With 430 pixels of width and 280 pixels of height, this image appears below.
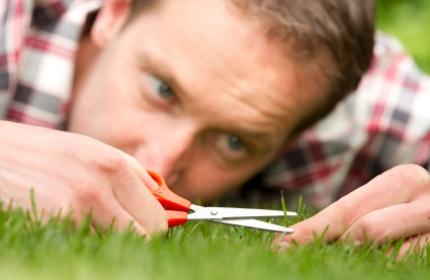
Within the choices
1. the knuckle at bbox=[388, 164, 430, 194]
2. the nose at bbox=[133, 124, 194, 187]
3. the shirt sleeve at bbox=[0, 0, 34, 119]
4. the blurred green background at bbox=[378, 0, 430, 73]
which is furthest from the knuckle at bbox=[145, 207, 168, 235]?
the blurred green background at bbox=[378, 0, 430, 73]

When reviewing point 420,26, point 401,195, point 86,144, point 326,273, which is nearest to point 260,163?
point 401,195

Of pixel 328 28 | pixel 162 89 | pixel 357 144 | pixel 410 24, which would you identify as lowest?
pixel 357 144

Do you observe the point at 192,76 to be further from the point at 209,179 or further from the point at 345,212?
the point at 345,212

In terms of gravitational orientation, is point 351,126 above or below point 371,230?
below

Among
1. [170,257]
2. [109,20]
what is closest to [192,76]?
[109,20]

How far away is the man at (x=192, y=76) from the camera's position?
2498mm

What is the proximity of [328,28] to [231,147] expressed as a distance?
422 mm

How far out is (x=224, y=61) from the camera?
2.51 metres

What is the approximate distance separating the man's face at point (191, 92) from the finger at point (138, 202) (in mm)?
873

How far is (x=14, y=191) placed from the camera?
157 centimetres

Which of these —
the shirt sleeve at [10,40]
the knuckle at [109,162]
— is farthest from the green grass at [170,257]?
the shirt sleeve at [10,40]

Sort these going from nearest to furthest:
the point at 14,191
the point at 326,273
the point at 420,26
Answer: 1. the point at 326,273
2. the point at 14,191
3. the point at 420,26

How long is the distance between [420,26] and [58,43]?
3.14 meters

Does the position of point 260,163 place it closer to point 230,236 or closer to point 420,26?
point 230,236
